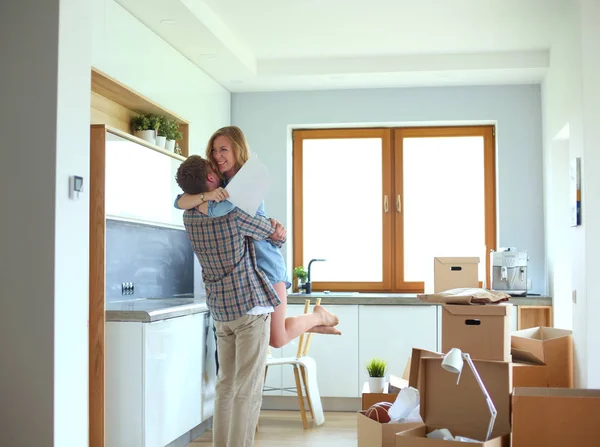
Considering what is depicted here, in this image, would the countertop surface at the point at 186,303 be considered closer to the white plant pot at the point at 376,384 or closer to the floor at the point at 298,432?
the floor at the point at 298,432

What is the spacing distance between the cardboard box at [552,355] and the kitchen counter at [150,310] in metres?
1.84

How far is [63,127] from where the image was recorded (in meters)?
3.18

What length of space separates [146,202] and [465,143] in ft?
10.4

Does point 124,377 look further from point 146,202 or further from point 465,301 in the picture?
point 465,301

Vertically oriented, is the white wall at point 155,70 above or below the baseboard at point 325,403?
above

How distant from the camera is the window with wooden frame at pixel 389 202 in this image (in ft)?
21.5

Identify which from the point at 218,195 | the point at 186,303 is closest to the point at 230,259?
the point at 218,195

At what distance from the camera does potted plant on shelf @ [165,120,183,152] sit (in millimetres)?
4918

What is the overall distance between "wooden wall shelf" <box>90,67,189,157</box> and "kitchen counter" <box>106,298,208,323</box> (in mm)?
1012

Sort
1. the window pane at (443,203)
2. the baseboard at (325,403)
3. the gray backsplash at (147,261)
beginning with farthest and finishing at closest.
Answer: the window pane at (443,203), the baseboard at (325,403), the gray backsplash at (147,261)

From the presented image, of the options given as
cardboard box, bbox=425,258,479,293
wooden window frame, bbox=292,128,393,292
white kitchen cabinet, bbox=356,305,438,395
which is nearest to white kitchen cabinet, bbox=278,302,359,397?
white kitchen cabinet, bbox=356,305,438,395

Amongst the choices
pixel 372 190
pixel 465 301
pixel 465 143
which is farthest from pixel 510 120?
pixel 465 301

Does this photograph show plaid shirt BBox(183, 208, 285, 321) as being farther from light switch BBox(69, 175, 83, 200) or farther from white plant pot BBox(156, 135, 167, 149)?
white plant pot BBox(156, 135, 167, 149)

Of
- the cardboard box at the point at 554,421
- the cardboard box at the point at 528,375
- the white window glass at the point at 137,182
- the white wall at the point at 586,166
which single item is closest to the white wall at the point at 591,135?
the white wall at the point at 586,166
